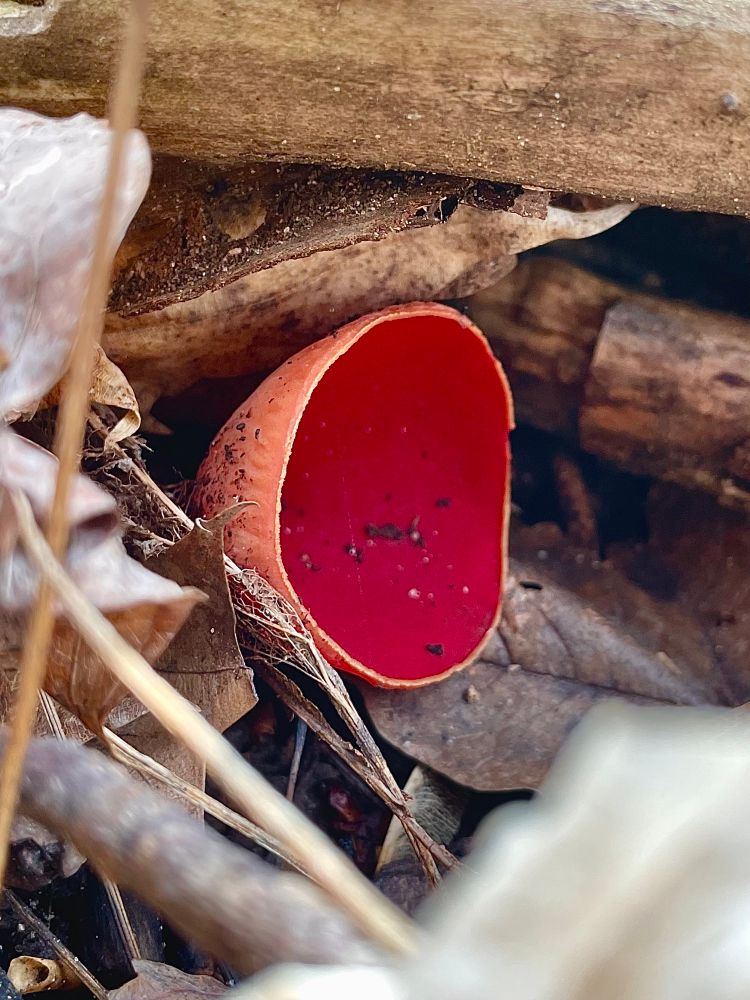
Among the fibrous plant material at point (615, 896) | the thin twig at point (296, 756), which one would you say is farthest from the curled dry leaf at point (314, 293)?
the fibrous plant material at point (615, 896)

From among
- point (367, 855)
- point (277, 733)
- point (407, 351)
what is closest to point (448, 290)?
point (407, 351)

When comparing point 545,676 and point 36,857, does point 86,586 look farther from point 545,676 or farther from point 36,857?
point 545,676

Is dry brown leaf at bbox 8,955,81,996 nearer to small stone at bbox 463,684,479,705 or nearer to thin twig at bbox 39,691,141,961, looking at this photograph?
thin twig at bbox 39,691,141,961

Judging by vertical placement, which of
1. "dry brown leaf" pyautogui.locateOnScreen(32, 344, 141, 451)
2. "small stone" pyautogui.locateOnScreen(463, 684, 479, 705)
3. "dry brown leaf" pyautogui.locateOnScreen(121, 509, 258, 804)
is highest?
"dry brown leaf" pyautogui.locateOnScreen(32, 344, 141, 451)

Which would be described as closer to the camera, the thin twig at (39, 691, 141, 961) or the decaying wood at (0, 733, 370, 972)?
the decaying wood at (0, 733, 370, 972)

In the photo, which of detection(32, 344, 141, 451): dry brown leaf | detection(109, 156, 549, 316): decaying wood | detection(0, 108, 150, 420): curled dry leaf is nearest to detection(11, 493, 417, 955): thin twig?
detection(0, 108, 150, 420): curled dry leaf

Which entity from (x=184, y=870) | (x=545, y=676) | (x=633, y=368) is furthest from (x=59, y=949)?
(x=633, y=368)
